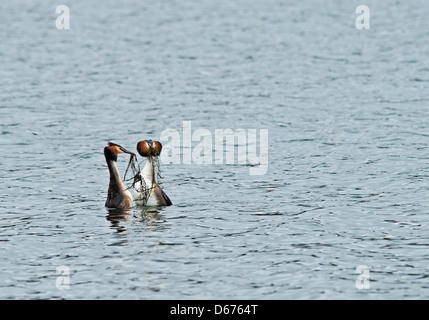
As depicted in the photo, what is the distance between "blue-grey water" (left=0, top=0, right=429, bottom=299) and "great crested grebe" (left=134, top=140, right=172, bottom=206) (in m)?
0.40

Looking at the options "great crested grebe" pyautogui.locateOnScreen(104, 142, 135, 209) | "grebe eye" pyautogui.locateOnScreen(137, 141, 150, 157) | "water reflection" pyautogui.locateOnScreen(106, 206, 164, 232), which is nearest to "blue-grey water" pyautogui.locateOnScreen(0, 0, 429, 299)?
"water reflection" pyautogui.locateOnScreen(106, 206, 164, 232)

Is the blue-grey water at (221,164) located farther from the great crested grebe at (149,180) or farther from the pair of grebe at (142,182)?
the great crested grebe at (149,180)

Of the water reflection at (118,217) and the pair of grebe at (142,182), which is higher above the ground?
the pair of grebe at (142,182)

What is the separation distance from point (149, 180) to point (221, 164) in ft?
13.3

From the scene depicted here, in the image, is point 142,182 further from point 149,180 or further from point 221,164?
point 221,164

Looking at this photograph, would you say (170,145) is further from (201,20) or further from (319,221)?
(201,20)

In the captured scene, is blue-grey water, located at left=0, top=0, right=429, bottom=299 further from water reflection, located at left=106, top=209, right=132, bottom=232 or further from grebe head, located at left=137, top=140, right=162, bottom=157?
grebe head, located at left=137, top=140, right=162, bottom=157

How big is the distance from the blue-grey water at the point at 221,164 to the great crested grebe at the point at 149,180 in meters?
0.40

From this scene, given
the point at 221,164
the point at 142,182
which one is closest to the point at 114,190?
the point at 142,182

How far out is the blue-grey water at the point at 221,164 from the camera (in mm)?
13484

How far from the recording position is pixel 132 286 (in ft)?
42.2

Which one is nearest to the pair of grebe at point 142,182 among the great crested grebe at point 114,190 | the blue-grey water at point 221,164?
the great crested grebe at point 114,190

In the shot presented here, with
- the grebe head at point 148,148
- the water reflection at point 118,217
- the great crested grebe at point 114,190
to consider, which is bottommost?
the water reflection at point 118,217
